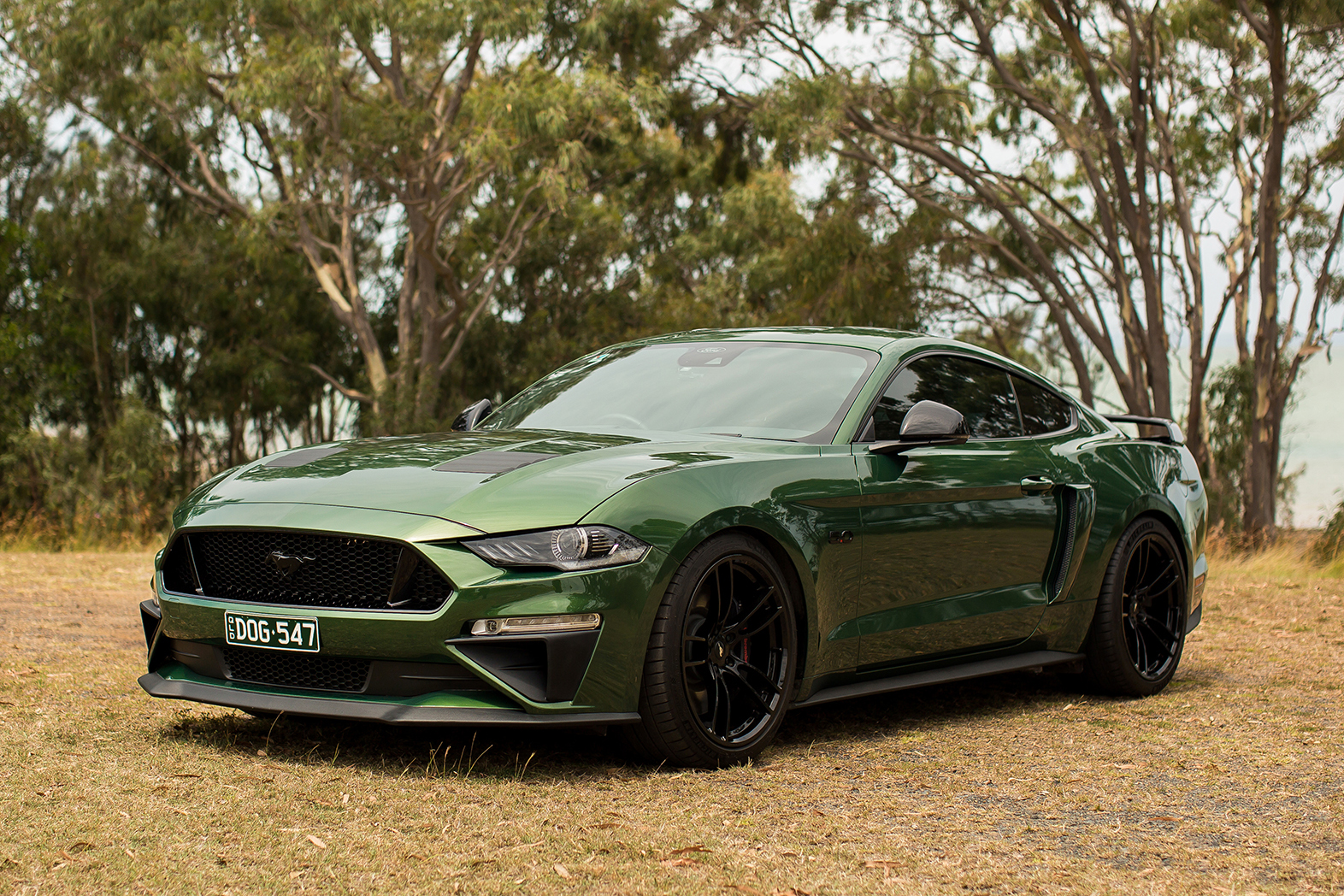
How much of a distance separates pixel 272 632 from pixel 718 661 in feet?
4.63

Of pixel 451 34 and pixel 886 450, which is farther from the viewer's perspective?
pixel 451 34

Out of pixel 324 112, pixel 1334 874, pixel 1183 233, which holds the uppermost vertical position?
pixel 324 112

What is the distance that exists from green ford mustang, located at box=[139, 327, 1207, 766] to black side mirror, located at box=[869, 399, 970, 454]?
14 millimetres

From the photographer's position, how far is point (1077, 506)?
606cm

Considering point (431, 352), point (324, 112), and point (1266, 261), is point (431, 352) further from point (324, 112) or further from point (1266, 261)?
point (1266, 261)

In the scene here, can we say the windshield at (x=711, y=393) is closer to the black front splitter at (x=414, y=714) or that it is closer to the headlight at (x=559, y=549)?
the headlight at (x=559, y=549)

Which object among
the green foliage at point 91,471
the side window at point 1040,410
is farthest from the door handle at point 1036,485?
the green foliage at point 91,471

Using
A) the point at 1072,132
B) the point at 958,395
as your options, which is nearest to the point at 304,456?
the point at 958,395

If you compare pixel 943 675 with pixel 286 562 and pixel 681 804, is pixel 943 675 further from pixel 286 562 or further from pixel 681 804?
pixel 286 562

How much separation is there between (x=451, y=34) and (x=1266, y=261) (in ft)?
44.3

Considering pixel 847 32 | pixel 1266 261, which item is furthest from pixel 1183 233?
pixel 847 32

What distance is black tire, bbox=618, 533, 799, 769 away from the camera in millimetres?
4344

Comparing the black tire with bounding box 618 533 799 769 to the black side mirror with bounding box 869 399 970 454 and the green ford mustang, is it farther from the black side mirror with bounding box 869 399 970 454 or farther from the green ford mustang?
the black side mirror with bounding box 869 399 970 454

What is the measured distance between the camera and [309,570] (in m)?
4.33
